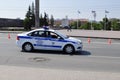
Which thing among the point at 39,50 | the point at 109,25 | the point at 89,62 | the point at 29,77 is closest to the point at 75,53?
the point at 39,50

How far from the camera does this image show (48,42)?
54.9ft

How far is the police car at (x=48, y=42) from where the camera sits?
648 inches

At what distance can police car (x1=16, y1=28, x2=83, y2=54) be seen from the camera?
16.5m

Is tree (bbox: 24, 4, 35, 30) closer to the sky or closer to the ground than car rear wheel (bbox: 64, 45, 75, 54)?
closer to the sky

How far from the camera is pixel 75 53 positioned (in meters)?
16.7

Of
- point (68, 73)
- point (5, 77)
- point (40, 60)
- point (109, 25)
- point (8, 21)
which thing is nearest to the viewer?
point (5, 77)

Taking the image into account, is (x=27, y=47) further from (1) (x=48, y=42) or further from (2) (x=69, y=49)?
(2) (x=69, y=49)

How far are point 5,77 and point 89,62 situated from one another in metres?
5.25

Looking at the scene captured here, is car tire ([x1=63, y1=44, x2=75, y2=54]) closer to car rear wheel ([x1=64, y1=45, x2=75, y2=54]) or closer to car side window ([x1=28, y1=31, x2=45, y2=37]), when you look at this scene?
car rear wheel ([x1=64, y1=45, x2=75, y2=54])

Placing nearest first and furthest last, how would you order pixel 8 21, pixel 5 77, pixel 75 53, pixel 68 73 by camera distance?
pixel 5 77, pixel 68 73, pixel 75 53, pixel 8 21

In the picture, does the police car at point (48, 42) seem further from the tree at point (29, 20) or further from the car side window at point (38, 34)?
the tree at point (29, 20)

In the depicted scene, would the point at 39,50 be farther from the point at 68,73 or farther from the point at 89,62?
the point at 68,73

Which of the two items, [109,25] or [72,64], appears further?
[109,25]

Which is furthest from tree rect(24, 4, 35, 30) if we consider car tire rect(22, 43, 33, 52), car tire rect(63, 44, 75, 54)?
car tire rect(63, 44, 75, 54)
